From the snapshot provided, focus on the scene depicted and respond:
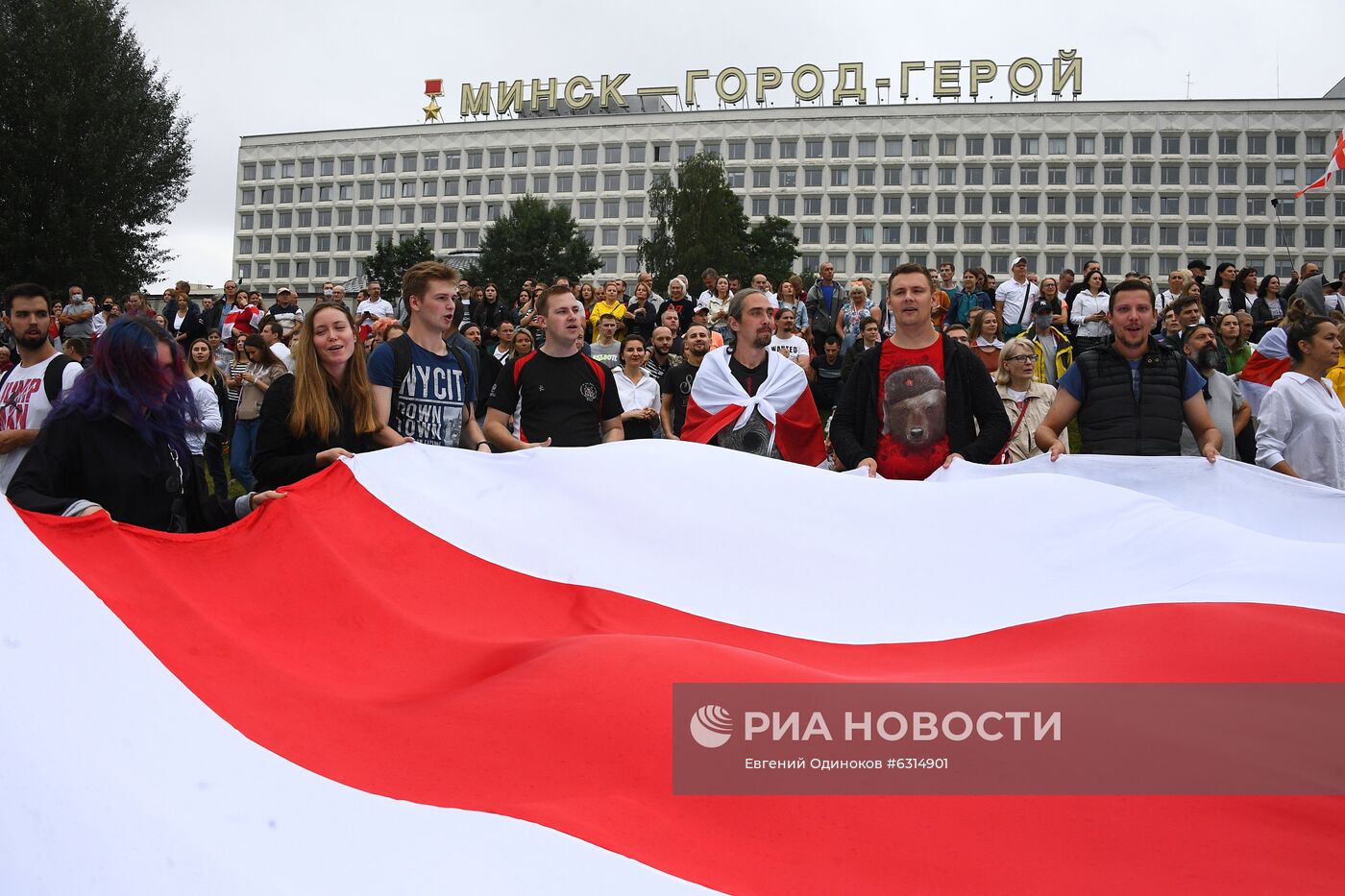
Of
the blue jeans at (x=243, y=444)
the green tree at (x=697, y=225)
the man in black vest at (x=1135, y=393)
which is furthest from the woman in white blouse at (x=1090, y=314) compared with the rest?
the green tree at (x=697, y=225)

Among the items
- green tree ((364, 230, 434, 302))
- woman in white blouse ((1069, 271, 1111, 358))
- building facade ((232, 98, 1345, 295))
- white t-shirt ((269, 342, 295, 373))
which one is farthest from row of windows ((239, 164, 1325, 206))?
white t-shirt ((269, 342, 295, 373))

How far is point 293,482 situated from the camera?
470 cm

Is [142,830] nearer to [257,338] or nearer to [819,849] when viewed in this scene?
[819,849]

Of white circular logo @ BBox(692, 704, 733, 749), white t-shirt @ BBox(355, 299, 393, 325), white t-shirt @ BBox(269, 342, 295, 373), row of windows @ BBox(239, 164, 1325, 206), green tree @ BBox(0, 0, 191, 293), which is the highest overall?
row of windows @ BBox(239, 164, 1325, 206)

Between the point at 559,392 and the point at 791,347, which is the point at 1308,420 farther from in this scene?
the point at 791,347

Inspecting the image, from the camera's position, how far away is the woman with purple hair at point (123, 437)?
4.02 m

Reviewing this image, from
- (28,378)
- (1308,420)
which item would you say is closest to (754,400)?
(1308,420)

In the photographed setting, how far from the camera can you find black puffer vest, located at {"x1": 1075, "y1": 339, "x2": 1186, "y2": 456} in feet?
18.2

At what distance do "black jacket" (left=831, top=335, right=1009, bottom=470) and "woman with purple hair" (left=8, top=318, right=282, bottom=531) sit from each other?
2.69m

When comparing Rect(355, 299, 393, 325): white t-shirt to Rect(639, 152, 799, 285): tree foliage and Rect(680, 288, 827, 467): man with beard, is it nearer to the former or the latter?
Rect(680, 288, 827, 467): man with beard

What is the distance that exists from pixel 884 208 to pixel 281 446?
8530cm

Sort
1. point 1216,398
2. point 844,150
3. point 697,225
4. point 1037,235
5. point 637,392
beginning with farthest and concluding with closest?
point 844,150, point 1037,235, point 697,225, point 637,392, point 1216,398

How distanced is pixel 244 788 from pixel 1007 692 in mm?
1758

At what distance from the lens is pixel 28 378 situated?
5.53 meters
